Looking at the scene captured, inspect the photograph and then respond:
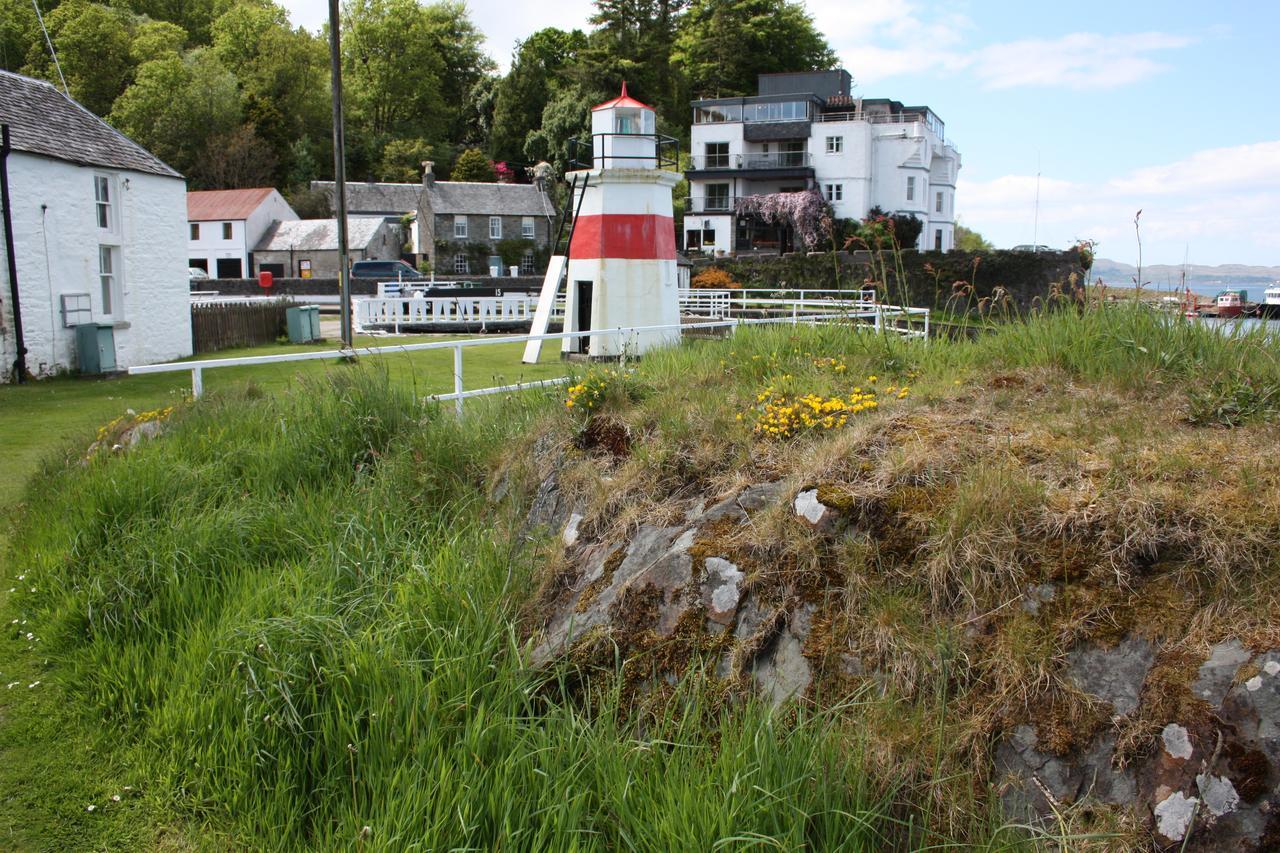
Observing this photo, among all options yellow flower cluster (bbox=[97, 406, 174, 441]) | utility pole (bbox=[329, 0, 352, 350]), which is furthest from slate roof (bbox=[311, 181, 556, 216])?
yellow flower cluster (bbox=[97, 406, 174, 441])

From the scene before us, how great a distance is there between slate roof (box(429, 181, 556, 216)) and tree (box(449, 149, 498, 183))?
7.51 metres

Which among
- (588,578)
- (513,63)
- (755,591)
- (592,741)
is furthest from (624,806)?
(513,63)

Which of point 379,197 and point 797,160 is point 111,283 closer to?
point 797,160

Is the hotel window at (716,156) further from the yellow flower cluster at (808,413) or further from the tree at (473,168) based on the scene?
the yellow flower cluster at (808,413)

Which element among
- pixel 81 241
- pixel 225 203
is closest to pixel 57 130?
pixel 81 241

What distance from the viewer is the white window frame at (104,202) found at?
20.4 metres

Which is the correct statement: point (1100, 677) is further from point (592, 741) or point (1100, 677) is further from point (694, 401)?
point (694, 401)

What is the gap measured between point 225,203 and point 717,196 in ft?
113

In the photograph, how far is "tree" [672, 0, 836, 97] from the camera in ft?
249

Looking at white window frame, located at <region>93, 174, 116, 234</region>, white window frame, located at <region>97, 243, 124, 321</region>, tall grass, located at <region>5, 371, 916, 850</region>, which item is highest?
white window frame, located at <region>93, 174, 116, 234</region>

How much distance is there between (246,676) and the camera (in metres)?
4.64

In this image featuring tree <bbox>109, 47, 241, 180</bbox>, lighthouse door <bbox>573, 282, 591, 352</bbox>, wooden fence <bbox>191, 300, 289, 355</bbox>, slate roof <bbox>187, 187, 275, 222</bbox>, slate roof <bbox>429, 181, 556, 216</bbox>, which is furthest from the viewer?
tree <bbox>109, 47, 241, 180</bbox>

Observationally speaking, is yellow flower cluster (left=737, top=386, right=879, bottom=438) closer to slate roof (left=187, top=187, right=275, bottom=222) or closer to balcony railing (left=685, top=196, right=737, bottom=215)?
balcony railing (left=685, top=196, right=737, bottom=215)

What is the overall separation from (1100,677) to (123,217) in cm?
2279
